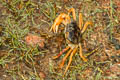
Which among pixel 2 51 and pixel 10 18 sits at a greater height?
pixel 10 18

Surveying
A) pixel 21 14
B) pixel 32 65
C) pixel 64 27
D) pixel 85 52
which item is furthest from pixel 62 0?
pixel 32 65

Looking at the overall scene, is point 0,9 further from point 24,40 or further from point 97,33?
point 97,33

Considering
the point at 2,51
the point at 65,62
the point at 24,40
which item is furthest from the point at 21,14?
the point at 65,62

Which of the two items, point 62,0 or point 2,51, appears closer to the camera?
point 2,51

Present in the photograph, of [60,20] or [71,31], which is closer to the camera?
[71,31]

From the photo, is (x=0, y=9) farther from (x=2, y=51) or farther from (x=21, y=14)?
(x=2, y=51)

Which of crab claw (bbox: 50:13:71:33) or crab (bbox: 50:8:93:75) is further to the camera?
crab claw (bbox: 50:13:71:33)

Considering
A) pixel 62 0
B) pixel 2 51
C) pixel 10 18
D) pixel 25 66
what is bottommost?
pixel 25 66

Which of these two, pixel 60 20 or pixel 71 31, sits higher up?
pixel 60 20
